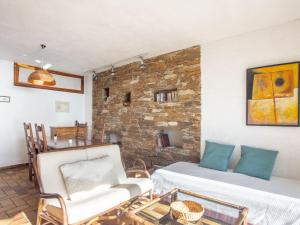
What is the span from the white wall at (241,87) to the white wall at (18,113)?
3614 mm

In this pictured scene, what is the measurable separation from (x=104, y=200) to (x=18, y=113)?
350 cm

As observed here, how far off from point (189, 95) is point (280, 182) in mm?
1732

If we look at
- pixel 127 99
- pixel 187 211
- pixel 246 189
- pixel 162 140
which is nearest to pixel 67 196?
pixel 187 211

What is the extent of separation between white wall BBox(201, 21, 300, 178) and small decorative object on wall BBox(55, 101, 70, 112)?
11.6ft

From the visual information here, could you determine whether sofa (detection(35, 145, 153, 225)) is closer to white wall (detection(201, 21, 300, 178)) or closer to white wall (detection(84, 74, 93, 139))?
white wall (detection(201, 21, 300, 178))

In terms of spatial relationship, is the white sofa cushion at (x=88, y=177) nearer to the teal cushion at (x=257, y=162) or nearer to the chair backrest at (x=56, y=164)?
the chair backrest at (x=56, y=164)

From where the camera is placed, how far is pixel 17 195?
277 centimetres

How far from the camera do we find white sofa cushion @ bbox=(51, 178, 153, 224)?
168 centimetres

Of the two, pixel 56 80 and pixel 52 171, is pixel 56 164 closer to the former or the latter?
pixel 52 171

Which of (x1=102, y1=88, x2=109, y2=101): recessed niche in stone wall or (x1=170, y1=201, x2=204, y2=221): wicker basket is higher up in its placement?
(x1=102, y1=88, x2=109, y2=101): recessed niche in stone wall

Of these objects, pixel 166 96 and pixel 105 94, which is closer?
pixel 166 96

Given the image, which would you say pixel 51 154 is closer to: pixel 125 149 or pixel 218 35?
pixel 125 149

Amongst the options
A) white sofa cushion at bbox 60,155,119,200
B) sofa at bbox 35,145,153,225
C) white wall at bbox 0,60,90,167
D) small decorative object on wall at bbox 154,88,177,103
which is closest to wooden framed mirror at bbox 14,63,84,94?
white wall at bbox 0,60,90,167

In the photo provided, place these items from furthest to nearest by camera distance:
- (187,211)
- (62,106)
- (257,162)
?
(62,106)
(257,162)
(187,211)
